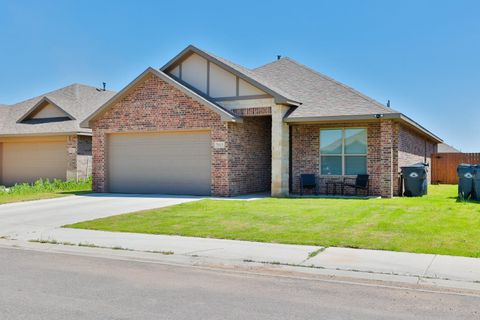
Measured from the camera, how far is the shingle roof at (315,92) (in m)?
19.2

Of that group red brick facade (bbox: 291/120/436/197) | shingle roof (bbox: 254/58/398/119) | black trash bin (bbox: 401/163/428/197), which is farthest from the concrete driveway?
black trash bin (bbox: 401/163/428/197)

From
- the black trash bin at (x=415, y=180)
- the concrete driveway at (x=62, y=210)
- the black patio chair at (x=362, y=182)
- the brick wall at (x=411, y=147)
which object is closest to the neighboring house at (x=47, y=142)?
the concrete driveway at (x=62, y=210)

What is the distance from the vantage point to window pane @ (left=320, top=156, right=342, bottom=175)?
65.9 ft

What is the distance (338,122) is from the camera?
1964 centimetres

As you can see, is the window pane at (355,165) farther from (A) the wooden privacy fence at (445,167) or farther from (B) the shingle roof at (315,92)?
(A) the wooden privacy fence at (445,167)

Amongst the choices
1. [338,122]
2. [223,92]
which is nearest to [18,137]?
[223,92]

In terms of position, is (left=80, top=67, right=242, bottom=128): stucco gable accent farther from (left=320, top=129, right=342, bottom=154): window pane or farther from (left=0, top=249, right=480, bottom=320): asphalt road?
(left=0, top=249, right=480, bottom=320): asphalt road

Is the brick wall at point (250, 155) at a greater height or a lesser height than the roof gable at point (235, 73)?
lesser

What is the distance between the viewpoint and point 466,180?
17.6 metres

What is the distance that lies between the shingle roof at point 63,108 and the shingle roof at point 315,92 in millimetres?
10786

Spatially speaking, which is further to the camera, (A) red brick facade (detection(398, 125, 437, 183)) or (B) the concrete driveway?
(A) red brick facade (detection(398, 125, 437, 183))

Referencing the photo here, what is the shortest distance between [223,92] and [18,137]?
1428cm

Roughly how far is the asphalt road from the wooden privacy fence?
88.9 ft

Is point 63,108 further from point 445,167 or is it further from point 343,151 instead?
point 445,167
